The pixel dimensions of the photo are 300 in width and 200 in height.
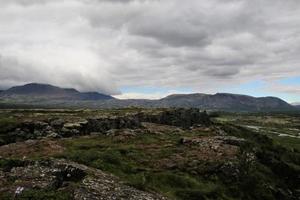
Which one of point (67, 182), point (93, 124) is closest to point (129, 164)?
point (67, 182)

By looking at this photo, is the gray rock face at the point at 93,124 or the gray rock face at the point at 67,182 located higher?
the gray rock face at the point at 93,124

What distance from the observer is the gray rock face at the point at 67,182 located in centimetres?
3488

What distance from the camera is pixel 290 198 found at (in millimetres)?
63500

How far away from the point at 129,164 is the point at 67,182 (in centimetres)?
1996

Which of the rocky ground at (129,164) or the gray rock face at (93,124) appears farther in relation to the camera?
the gray rock face at (93,124)

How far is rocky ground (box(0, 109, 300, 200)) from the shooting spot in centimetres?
3772

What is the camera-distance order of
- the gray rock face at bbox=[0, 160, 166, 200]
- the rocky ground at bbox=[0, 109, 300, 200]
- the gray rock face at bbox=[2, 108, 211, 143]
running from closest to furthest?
the gray rock face at bbox=[0, 160, 166, 200], the rocky ground at bbox=[0, 109, 300, 200], the gray rock face at bbox=[2, 108, 211, 143]

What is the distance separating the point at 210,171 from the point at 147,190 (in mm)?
20358

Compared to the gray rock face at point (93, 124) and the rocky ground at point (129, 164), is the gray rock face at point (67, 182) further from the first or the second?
the gray rock face at point (93, 124)

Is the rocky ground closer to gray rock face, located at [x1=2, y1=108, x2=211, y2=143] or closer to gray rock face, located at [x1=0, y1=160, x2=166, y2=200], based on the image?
gray rock face, located at [x1=0, y1=160, x2=166, y2=200]

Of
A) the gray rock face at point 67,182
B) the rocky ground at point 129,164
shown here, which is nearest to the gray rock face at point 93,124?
the rocky ground at point 129,164

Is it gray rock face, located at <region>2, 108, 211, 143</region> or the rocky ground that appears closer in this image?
the rocky ground

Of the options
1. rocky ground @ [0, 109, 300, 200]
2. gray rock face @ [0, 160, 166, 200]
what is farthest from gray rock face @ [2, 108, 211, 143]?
gray rock face @ [0, 160, 166, 200]

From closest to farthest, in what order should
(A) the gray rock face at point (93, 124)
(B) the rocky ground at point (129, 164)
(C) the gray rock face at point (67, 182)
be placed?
(C) the gray rock face at point (67, 182) → (B) the rocky ground at point (129, 164) → (A) the gray rock face at point (93, 124)
